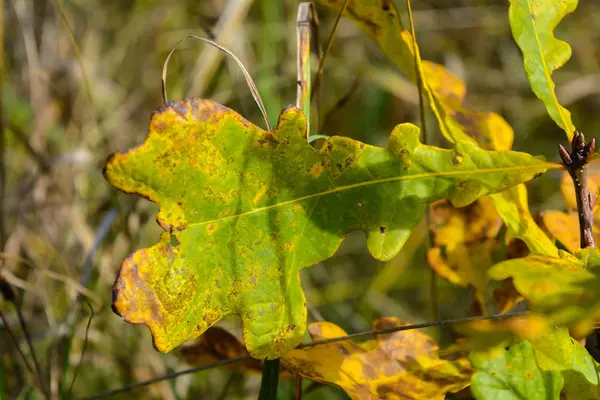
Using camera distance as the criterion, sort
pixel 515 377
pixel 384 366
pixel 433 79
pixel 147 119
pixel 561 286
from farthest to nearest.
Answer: pixel 147 119 < pixel 433 79 < pixel 384 366 < pixel 515 377 < pixel 561 286

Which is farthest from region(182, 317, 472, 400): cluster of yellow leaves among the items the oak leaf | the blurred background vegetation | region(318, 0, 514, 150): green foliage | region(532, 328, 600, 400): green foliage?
the blurred background vegetation

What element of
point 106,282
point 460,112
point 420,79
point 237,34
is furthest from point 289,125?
point 237,34

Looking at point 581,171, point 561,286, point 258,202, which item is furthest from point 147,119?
point 561,286

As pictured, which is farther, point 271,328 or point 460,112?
point 460,112

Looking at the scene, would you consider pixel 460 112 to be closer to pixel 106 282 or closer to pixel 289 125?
pixel 289 125

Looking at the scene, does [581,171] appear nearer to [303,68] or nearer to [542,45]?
[542,45]

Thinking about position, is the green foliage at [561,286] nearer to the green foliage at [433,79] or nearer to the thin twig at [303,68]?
the green foliage at [433,79]

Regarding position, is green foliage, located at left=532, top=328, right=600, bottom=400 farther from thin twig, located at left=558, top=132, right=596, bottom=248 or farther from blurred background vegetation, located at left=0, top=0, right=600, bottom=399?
blurred background vegetation, located at left=0, top=0, right=600, bottom=399
